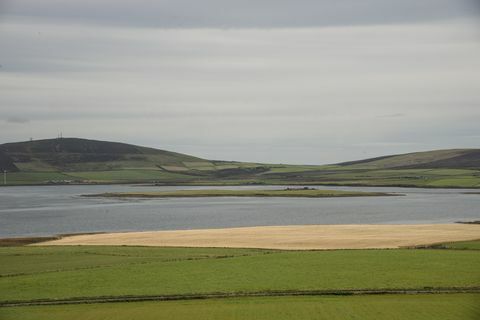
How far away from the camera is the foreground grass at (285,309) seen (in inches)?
1134

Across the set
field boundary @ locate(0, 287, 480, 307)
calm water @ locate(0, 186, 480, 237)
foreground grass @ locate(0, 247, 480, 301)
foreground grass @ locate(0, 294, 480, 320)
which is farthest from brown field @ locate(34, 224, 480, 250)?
foreground grass @ locate(0, 294, 480, 320)

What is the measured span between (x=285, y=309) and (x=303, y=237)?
105ft

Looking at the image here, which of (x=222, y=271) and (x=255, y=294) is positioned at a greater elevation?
(x=222, y=271)

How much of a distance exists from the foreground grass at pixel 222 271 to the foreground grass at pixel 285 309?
1851mm

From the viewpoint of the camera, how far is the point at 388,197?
146m

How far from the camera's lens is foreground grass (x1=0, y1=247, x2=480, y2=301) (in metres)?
34.3

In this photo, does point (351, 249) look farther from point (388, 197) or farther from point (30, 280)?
point (388, 197)

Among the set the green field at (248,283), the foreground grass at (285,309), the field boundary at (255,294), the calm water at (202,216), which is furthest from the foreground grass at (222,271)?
the calm water at (202,216)

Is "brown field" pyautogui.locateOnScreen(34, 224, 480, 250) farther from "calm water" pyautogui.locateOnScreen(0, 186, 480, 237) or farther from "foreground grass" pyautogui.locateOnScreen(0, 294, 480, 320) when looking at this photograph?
"foreground grass" pyautogui.locateOnScreen(0, 294, 480, 320)

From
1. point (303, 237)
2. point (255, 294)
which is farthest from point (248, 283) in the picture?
point (303, 237)

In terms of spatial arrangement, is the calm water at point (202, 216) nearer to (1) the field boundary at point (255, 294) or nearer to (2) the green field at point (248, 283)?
(2) the green field at point (248, 283)

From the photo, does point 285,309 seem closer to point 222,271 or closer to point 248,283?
point 248,283

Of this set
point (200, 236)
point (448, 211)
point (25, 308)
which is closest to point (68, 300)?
point (25, 308)

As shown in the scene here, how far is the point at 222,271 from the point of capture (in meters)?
39.1
